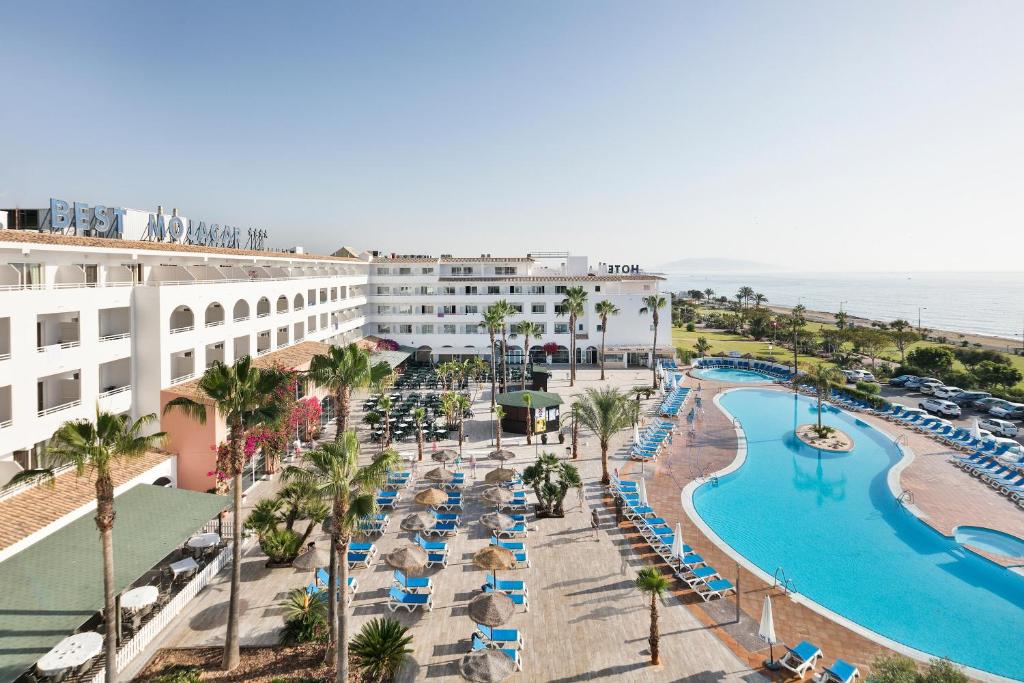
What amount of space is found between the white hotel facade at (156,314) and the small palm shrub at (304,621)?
35.8 feet

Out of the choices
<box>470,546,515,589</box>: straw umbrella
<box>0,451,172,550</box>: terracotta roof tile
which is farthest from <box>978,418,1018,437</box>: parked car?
<box>0,451,172,550</box>: terracotta roof tile

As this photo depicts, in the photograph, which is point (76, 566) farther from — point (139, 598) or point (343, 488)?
point (343, 488)

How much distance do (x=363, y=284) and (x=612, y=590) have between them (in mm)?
49028

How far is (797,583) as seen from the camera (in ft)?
61.2

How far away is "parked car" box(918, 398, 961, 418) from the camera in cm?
4056

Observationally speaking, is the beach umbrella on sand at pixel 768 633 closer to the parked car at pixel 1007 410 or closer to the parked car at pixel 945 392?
the parked car at pixel 1007 410

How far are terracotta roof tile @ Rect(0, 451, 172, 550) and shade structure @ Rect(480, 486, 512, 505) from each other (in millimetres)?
13785

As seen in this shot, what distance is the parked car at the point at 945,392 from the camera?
46031mm

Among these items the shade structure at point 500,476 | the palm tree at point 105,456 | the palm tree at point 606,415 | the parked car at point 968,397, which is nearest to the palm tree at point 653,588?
the shade structure at point 500,476

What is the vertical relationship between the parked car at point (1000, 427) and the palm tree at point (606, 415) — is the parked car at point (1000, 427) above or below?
below

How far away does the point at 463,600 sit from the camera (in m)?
16.9

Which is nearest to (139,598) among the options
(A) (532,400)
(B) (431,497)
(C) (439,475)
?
(B) (431,497)

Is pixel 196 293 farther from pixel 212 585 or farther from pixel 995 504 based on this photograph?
pixel 995 504

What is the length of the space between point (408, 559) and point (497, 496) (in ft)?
20.9
